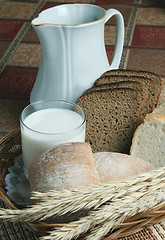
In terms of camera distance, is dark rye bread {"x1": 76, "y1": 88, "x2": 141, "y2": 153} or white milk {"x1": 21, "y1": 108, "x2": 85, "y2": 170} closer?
white milk {"x1": 21, "y1": 108, "x2": 85, "y2": 170}

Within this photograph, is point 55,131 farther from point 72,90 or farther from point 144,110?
point 144,110

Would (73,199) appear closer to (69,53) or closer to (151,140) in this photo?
(151,140)

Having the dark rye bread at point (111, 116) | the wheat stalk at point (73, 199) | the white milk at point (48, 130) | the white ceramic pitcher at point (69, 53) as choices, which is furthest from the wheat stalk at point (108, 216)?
the white ceramic pitcher at point (69, 53)

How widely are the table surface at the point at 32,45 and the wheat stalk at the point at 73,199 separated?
0.24 metres

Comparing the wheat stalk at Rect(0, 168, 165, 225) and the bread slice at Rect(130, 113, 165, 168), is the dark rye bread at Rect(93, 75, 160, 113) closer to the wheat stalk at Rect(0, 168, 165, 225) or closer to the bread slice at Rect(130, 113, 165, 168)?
the bread slice at Rect(130, 113, 165, 168)

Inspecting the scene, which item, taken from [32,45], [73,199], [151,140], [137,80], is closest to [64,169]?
[73,199]

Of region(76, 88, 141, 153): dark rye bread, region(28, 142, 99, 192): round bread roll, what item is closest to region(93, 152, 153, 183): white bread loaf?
region(28, 142, 99, 192): round bread roll

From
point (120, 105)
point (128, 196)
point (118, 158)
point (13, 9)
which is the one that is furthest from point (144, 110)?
point (13, 9)

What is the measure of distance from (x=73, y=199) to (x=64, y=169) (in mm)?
90

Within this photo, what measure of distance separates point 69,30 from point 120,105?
0.24 meters

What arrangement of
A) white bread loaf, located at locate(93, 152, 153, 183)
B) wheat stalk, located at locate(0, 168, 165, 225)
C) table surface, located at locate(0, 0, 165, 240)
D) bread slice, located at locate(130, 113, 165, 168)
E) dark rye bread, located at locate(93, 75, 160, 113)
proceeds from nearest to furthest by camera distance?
wheat stalk, located at locate(0, 168, 165, 225) < white bread loaf, located at locate(93, 152, 153, 183) < bread slice, located at locate(130, 113, 165, 168) < dark rye bread, located at locate(93, 75, 160, 113) < table surface, located at locate(0, 0, 165, 240)

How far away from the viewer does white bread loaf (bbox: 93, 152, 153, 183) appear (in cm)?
81

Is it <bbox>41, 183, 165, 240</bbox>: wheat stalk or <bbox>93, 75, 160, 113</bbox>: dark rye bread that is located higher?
<bbox>93, 75, 160, 113</bbox>: dark rye bread

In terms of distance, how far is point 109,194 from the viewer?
0.70m
